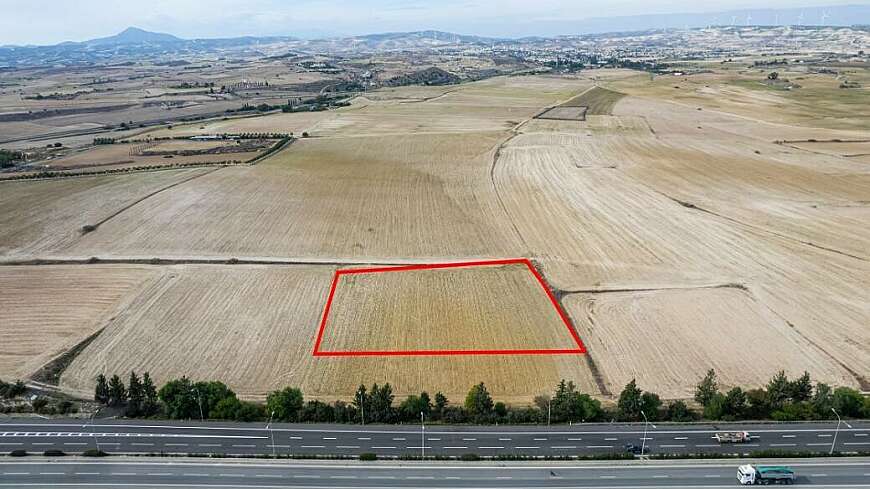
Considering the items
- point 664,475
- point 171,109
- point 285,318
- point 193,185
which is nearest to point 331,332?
point 285,318

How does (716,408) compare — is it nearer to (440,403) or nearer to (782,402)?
(782,402)

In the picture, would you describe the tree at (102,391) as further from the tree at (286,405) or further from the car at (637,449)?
the car at (637,449)

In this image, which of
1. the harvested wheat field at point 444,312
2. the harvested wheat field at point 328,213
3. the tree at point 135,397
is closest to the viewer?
the tree at point 135,397

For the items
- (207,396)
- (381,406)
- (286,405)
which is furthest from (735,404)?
(207,396)

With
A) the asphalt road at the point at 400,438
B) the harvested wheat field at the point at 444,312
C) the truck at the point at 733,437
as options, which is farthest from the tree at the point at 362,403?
the truck at the point at 733,437

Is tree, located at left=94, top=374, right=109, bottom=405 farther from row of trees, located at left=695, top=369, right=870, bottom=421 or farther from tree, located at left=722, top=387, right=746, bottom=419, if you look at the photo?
tree, located at left=722, top=387, right=746, bottom=419

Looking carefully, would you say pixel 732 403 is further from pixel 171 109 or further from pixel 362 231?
pixel 171 109

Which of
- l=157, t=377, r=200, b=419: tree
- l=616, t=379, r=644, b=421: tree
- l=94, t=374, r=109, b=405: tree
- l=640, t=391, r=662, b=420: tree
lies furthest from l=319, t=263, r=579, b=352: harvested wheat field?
l=94, t=374, r=109, b=405: tree
